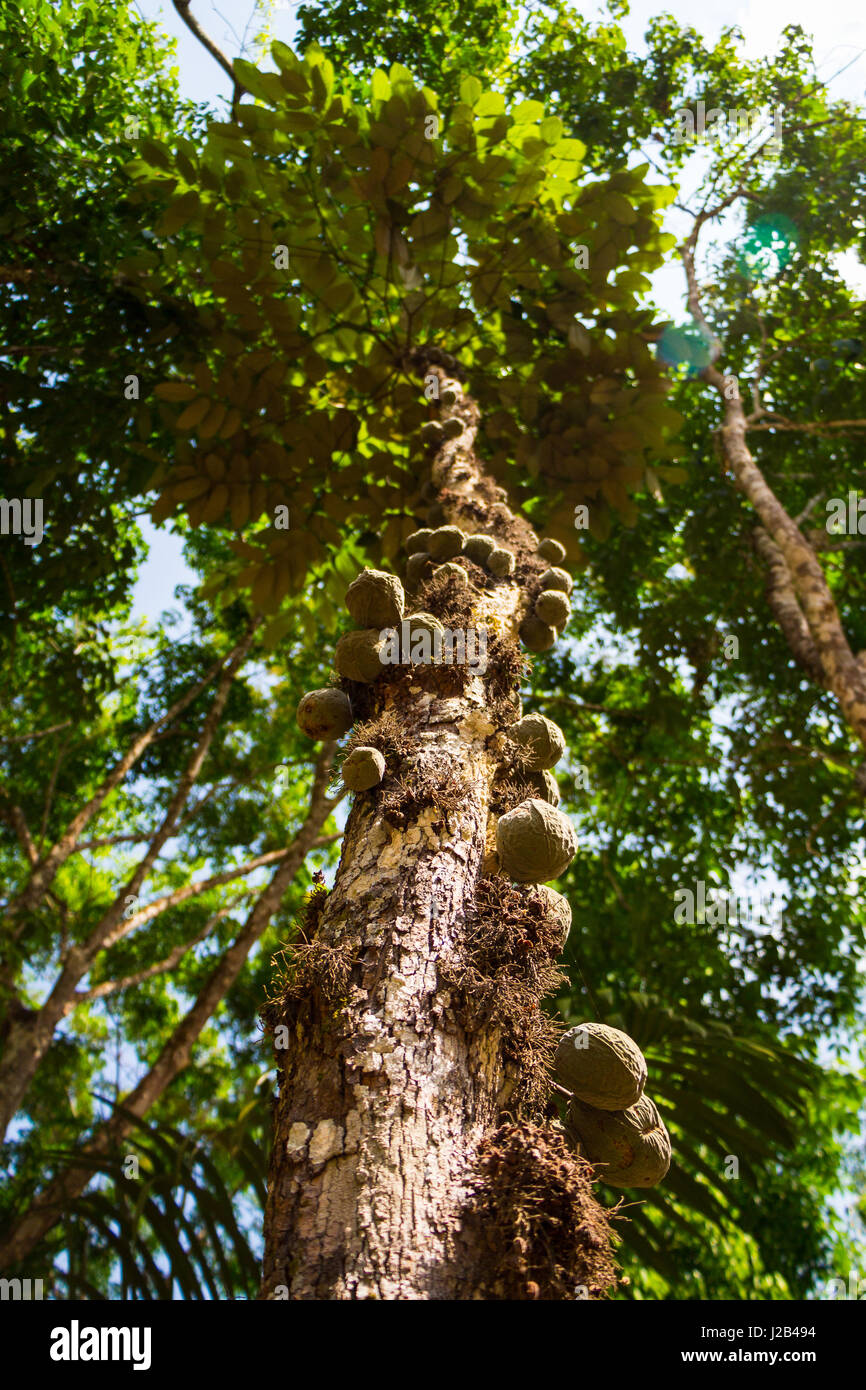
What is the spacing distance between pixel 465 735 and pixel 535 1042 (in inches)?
25.4

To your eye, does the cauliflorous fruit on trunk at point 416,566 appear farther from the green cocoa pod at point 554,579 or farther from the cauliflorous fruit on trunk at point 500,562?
the green cocoa pod at point 554,579

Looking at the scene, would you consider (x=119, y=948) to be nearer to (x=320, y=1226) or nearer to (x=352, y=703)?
(x=352, y=703)

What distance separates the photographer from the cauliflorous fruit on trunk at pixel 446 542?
2402 millimetres

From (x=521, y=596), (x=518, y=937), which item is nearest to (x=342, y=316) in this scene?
(x=521, y=596)

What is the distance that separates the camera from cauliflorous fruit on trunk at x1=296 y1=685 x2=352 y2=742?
6.42 feet

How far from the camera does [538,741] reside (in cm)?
187

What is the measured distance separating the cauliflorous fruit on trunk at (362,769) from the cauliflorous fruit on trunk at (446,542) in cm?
87

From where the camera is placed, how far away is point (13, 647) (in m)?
4.59

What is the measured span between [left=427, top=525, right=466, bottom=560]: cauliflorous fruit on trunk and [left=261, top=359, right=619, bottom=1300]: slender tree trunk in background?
631mm

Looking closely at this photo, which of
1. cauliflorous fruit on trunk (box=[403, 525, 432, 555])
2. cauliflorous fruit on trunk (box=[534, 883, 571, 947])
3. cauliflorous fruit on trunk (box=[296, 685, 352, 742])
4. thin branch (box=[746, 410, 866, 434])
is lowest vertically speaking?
cauliflorous fruit on trunk (box=[534, 883, 571, 947])

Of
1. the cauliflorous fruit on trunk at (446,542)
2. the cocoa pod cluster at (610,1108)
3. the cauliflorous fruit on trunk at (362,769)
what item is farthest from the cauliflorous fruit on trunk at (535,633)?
the cocoa pod cluster at (610,1108)
